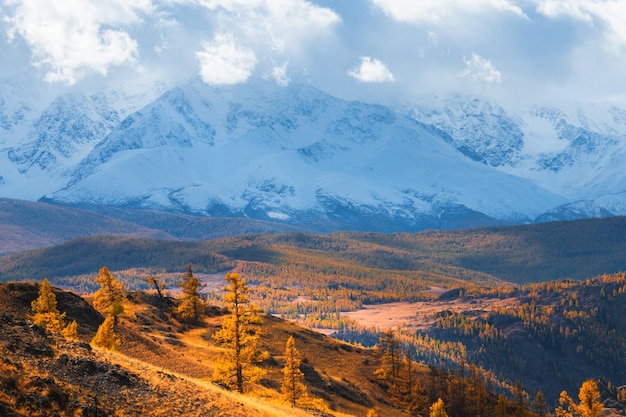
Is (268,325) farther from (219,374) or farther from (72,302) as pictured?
(219,374)

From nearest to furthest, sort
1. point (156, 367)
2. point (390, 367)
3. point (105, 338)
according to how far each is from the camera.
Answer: point (156, 367)
point (105, 338)
point (390, 367)

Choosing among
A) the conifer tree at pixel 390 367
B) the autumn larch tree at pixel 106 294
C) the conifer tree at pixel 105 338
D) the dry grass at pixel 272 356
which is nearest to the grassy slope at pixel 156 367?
the dry grass at pixel 272 356

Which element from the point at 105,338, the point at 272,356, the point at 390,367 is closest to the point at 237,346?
the point at 105,338

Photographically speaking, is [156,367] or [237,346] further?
[237,346]

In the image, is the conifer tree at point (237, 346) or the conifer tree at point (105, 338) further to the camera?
the conifer tree at point (105, 338)

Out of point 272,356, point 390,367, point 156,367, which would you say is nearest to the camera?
point 156,367

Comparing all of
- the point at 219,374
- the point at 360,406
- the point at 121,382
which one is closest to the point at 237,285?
the point at 219,374

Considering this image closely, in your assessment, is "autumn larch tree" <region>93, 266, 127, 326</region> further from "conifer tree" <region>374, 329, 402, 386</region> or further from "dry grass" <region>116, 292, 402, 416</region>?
"conifer tree" <region>374, 329, 402, 386</region>

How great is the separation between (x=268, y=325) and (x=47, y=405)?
123 meters

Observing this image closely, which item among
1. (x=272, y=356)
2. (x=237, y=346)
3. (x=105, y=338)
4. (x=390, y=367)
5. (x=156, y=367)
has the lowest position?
(x=390, y=367)

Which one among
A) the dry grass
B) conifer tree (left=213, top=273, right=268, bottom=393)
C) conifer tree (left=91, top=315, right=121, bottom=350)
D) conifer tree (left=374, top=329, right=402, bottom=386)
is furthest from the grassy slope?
conifer tree (left=213, top=273, right=268, bottom=393)

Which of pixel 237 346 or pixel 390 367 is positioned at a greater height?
pixel 237 346

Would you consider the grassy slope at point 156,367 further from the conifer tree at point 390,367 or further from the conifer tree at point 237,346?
the conifer tree at point 237,346

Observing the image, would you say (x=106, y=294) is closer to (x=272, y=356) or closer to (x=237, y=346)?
(x=272, y=356)
